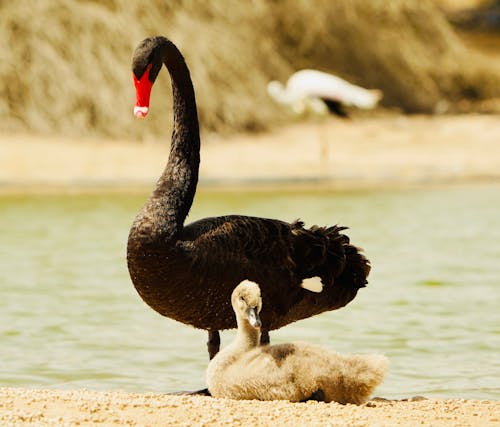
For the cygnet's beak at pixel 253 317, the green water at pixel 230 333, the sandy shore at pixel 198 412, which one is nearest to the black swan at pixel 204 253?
the cygnet's beak at pixel 253 317

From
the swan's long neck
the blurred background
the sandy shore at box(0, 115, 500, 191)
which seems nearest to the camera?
the swan's long neck

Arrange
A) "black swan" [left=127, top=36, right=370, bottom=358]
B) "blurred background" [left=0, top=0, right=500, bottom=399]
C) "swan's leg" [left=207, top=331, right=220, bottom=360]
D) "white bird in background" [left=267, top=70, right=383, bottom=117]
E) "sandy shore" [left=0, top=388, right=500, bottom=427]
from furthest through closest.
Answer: "white bird in background" [left=267, top=70, right=383, bottom=117]
"blurred background" [left=0, top=0, right=500, bottom=399]
"swan's leg" [left=207, top=331, right=220, bottom=360]
"black swan" [left=127, top=36, right=370, bottom=358]
"sandy shore" [left=0, top=388, right=500, bottom=427]

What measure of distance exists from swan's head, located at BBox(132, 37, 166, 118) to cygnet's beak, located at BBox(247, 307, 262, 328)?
1.00m

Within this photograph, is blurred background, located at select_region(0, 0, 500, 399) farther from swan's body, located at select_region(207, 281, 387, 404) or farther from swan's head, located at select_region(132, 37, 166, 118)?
swan's head, located at select_region(132, 37, 166, 118)

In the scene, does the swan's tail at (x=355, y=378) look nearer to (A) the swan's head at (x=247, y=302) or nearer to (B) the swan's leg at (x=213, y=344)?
(A) the swan's head at (x=247, y=302)

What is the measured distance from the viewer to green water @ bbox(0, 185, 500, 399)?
23.1 feet

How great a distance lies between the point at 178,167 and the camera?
6.12 metres

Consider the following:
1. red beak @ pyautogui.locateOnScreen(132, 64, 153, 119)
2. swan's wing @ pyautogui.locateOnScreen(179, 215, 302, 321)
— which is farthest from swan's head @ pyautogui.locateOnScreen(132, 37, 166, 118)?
swan's wing @ pyautogui.locateOnScreen(179, 215, 302, 321)

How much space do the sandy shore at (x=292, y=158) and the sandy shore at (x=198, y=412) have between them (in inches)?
421

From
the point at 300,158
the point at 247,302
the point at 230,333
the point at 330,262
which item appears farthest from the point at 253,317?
the point at 300,158

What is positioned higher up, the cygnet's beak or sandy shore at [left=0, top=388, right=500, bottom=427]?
the cygnet's beak

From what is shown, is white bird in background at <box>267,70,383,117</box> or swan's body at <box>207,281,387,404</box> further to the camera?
white bird in background at <box>267,70,383,117</box>

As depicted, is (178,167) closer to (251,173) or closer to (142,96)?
(142,96)

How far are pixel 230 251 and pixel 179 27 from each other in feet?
53.3
